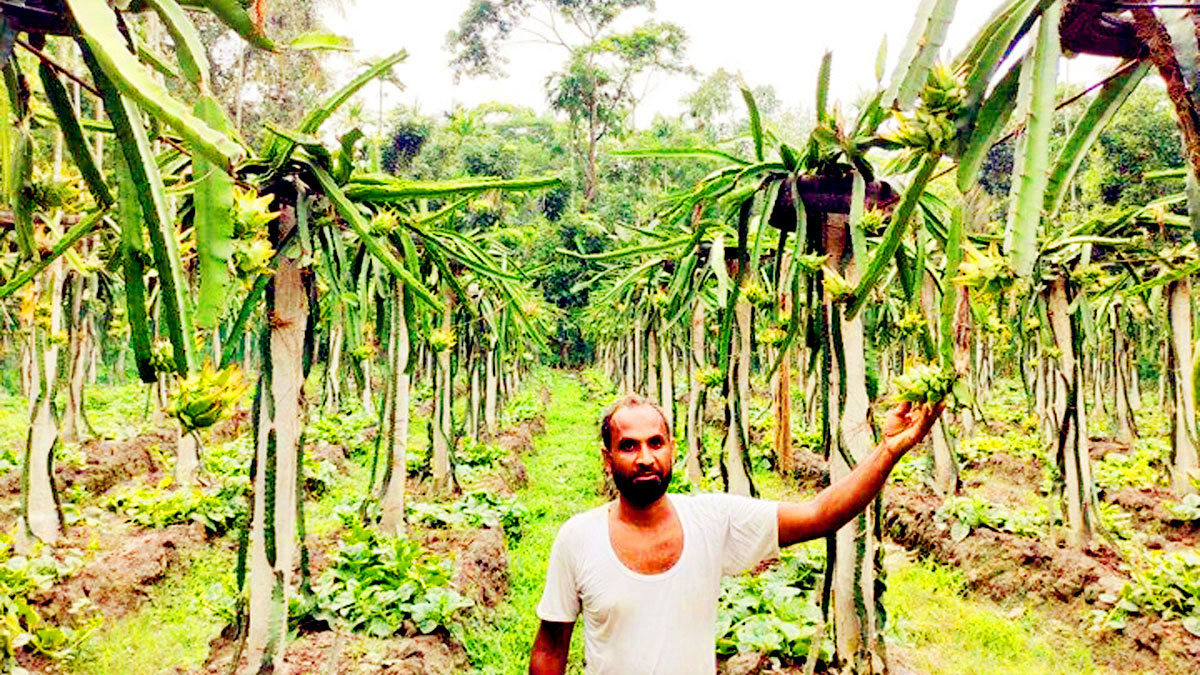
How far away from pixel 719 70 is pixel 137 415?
57.2ft

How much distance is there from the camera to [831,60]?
234cm

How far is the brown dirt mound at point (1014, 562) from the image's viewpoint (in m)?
4.36

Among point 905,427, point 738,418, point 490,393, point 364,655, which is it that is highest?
point 905,427

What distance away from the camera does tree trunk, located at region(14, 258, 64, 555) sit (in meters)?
4.32

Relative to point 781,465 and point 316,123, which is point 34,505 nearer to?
point 316,123

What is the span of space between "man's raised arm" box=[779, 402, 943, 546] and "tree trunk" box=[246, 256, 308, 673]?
5.26 ft

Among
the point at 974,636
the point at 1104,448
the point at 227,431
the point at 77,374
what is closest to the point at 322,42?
the point at 974,636

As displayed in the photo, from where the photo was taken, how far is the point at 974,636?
4.02 meters

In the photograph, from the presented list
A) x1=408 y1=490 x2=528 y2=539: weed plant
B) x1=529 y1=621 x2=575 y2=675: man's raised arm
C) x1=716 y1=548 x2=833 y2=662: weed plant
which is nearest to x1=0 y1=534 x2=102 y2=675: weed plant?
x1=408 y1=490 x2=528 y2=539: weed plant

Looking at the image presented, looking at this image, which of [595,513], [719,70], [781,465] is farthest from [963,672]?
[719,70]

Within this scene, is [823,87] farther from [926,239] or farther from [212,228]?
[212,228]

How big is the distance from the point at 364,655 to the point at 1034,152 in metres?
3.07

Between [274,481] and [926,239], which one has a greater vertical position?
[926,239]

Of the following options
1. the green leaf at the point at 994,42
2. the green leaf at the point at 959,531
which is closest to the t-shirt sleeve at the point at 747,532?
the green leaf at the point at 994,42
